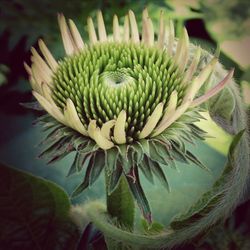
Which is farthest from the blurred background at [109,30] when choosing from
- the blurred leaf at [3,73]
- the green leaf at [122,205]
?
the green leaf at [122,205]

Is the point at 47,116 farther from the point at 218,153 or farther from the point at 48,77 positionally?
the point at 218,153

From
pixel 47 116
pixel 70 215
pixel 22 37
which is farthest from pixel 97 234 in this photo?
pixel 22 37

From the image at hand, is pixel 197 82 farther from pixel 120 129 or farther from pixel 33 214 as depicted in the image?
Result: pixel 33 214

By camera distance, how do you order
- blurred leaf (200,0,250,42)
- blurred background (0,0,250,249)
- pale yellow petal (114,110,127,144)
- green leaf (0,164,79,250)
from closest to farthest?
pale yellow petal (114,110,127,144) < green leaf (0,164,79,250) < blurred background (0,0,250,249) < blurred leaf (200,0,250,42)

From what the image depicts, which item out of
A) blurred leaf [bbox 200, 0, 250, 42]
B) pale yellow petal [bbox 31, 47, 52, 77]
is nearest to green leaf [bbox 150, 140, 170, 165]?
pale yellow petal [bbox 31, 47, 52, 77]

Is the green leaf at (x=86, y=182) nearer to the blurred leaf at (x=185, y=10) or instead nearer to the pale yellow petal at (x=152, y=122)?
the pale yellow petal at (x=152, y=122)

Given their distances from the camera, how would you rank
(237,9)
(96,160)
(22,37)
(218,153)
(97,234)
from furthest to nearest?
(22,37) → (237,9) → (218,153) → (97,234) → (96,160)

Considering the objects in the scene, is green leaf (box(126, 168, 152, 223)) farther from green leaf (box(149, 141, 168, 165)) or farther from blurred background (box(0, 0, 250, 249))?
blurred background (box(0, 0, 250, 249))
